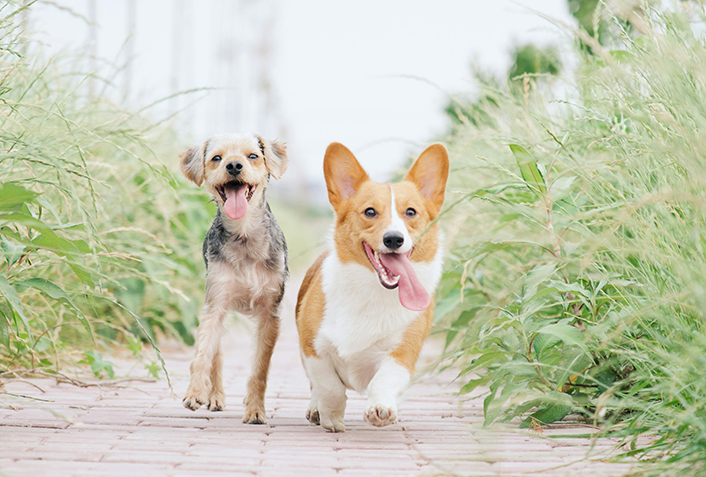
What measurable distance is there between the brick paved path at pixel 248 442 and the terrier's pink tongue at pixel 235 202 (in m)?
1.04

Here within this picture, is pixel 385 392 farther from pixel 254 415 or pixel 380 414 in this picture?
pixel 254 415

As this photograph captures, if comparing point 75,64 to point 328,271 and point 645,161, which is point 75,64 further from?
point 645,161

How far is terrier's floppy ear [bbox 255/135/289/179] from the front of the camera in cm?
455

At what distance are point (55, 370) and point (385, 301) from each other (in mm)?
2096

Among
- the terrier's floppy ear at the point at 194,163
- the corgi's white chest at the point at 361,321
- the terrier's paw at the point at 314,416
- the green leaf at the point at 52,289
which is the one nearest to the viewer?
the green leaf at the point at 52,289

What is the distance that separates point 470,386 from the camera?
370 centimetres

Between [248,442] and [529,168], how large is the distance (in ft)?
5.70

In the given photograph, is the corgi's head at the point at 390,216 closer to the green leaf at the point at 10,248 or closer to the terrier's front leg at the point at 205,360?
the terrier's front leg at the point at 205,360

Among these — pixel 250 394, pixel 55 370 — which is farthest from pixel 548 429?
pixel 55 370

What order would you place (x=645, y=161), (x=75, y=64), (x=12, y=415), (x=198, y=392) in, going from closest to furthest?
(x=645, y=161) → (x=12, y=415) → (x=198, y=392) → (x=75, y=64)

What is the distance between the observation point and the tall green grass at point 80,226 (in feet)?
10.5

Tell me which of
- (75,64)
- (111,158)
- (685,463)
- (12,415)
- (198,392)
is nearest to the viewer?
(685,463)

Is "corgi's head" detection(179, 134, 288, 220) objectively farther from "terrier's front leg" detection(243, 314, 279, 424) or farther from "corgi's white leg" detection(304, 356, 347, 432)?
"corgi's white leg" detection(304, 356, 347, 432)

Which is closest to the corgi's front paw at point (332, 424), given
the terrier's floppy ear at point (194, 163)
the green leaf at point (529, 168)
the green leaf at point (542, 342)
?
the green leaf at point (542, 342)
